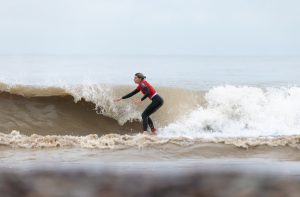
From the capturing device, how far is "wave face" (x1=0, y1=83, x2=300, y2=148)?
1346 cm

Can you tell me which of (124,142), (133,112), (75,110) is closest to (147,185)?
(124,142)

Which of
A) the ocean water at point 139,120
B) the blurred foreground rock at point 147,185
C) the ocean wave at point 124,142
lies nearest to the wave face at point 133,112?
the ocean water at point 139,120

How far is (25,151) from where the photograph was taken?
9.05 meters

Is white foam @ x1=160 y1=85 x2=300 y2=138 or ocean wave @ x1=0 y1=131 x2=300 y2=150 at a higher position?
white foam @ x1=160 y1=85 x2=300 y2=138

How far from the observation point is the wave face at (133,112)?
1346 centimetres

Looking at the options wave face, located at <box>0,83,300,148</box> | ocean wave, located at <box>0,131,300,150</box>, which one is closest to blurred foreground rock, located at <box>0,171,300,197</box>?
ocean wave, located at <box>0,131,300,150</box>

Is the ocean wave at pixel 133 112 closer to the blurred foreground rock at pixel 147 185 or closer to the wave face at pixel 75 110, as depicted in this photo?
the wave face at pixel 75 110

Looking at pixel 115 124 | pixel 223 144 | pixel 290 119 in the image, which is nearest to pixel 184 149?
pixel 223 144

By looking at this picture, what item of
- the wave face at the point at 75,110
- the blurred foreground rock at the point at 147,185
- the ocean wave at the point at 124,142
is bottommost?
the ocean wave at the point at 124,142

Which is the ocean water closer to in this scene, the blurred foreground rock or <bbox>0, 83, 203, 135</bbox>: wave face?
<bbox>0, 83, 203, 135</bbox>: wave face

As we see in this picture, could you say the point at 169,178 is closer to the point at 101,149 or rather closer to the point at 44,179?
the point at 44,179

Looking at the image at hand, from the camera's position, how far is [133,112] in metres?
14.8

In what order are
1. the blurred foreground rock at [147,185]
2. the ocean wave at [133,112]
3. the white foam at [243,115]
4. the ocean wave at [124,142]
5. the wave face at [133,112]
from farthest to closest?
1. the ocean wave at [133,112]
2. the wave face at [133,112]
3. the white foam at [243,115]
4. the ocean wave at [124,142]
5. the blurred foreground rock at [147,185]

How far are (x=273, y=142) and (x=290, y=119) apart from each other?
4767 mm
